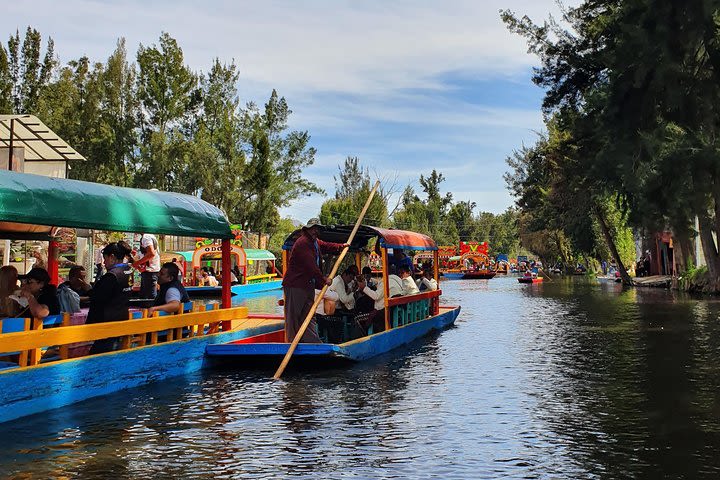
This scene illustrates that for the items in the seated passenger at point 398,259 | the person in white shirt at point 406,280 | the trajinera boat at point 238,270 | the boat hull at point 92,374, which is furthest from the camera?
the trajinera boat at point 238,270

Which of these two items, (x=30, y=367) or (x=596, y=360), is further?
(x=596, y=360)

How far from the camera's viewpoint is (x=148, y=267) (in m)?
16.5

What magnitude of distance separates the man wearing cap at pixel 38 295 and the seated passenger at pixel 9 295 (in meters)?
0.10

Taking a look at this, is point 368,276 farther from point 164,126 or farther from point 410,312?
point 164,126

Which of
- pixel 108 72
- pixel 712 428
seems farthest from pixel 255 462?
pixel 108 72

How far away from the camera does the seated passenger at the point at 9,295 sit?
10305mm

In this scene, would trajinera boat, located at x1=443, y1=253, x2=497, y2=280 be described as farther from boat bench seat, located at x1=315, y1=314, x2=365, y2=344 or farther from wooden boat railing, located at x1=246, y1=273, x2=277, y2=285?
boat bench seat, located at x1=315, y1=314, x2=365, y2=344

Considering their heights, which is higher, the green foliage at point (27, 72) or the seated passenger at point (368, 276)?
the green foliage at point (27, 72)

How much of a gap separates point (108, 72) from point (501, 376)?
151 feet

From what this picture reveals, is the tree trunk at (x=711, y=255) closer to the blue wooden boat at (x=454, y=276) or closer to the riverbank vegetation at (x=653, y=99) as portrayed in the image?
the riverbank vegetation at (x=653, y=99)

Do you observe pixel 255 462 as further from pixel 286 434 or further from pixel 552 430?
pixel 552 430

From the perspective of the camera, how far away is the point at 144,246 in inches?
683

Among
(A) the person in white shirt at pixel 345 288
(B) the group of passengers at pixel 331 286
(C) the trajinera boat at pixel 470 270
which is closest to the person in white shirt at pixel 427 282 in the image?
(B) the group of passengers at pixel 331 286

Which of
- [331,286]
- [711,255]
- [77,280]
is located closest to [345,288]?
[331,286]
